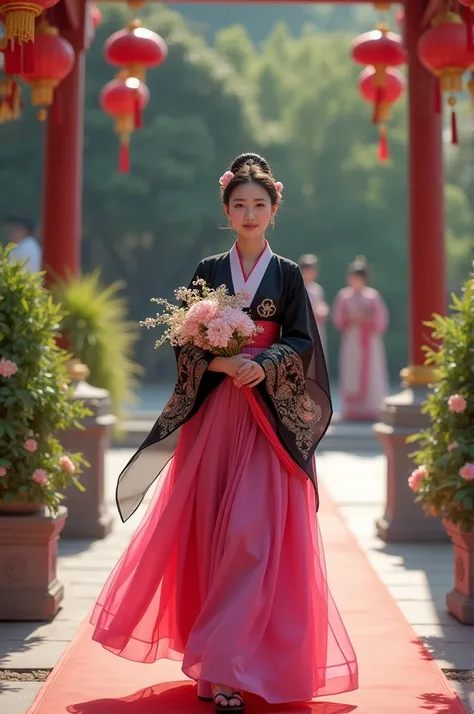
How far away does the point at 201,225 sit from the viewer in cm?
2184

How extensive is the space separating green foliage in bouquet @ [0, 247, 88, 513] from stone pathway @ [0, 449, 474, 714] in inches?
19.7

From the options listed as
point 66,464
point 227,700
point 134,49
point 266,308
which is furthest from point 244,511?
point 134,49

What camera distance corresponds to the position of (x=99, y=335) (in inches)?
306

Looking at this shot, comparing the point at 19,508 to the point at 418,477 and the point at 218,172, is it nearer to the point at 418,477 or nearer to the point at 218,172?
the point at 418,477

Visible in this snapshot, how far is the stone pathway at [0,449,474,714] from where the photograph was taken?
3.30 m

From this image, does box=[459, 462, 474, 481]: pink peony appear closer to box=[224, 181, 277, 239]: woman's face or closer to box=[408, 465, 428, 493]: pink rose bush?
box=[408, 465, 428, 493]: pink rose bush

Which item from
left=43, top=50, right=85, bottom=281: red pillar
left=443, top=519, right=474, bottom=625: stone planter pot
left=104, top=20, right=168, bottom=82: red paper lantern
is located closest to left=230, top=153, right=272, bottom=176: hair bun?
left=443, top=519, right=474, bottom=625: stone planter pot

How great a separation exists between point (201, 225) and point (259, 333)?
1890 cm

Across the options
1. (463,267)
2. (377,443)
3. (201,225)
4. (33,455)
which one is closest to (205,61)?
(201,225)

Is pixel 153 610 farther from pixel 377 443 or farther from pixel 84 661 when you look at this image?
pixel 377 443

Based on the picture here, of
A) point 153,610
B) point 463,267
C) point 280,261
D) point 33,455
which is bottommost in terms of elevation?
point 153,610

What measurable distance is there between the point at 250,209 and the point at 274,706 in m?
1.44

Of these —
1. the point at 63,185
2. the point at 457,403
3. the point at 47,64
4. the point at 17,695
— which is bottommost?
the point at 17,695
